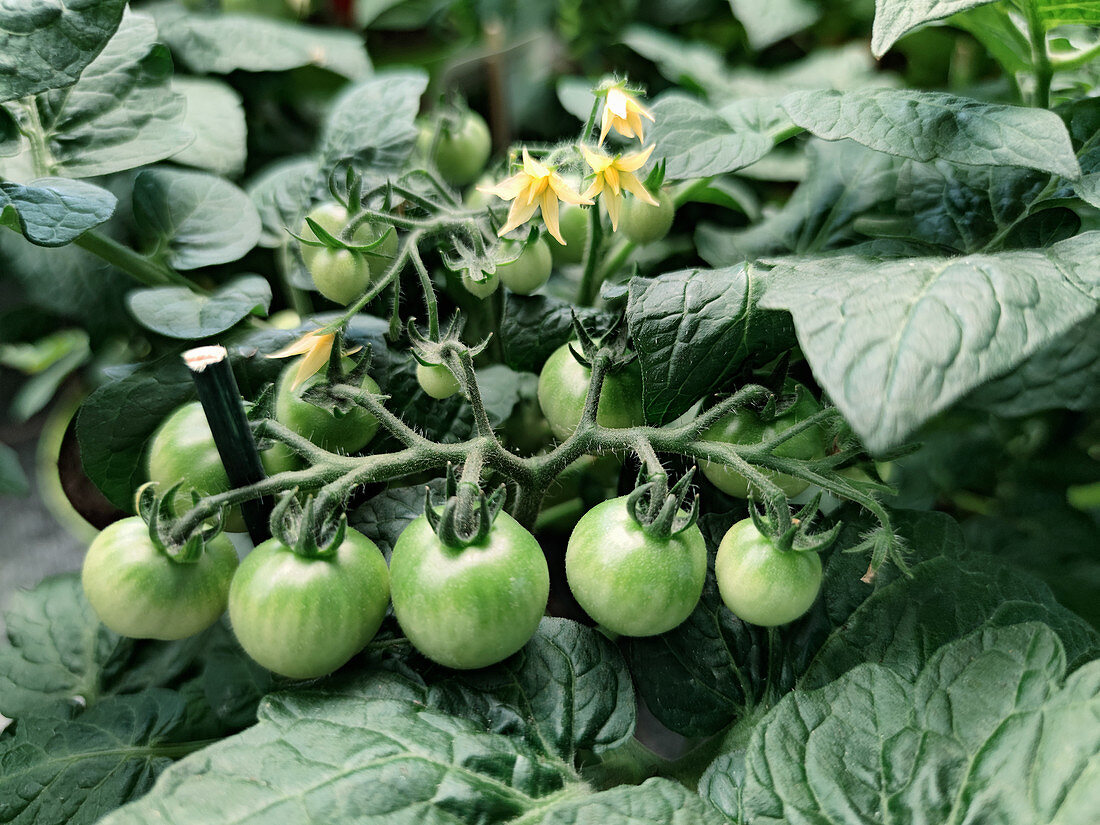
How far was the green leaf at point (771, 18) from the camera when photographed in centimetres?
83

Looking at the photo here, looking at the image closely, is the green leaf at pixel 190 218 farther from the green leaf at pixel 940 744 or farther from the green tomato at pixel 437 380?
the green leaf at pixel 940 744

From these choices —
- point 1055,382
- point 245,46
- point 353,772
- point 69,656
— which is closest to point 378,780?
point 353,772

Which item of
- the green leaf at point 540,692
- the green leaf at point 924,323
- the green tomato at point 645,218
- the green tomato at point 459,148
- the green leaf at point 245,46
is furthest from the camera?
the green leaf at point 245,46

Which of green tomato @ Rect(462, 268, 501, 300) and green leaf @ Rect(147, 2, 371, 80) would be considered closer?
green tomato @ Rect(462, 268, 501, 300)

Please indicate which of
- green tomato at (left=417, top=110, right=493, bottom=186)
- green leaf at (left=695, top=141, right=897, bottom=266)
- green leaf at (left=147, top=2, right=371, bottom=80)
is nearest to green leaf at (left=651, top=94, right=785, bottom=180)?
green leaf at (left=695, top=141, right=897, bottom=266)

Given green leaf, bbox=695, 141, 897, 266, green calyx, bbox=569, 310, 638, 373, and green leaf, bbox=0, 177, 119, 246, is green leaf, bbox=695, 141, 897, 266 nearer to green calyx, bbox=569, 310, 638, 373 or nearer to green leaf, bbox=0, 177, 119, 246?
green calyx, bbox=569, 310, 638, 373

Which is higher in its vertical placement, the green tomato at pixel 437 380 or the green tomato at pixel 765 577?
the green tomato at pixel 437 380

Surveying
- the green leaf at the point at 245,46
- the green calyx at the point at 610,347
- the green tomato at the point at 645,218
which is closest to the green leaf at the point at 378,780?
the green calyx at the point at 610,347

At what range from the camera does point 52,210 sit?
18.2 inches

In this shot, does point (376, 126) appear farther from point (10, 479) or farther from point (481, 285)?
point (10, 479)

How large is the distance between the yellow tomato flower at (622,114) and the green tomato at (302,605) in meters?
0.29

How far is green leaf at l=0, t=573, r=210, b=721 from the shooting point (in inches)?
21.7

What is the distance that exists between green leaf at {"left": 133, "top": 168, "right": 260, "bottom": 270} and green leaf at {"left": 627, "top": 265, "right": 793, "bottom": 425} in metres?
0.32

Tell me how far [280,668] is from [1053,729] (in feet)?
1.21
